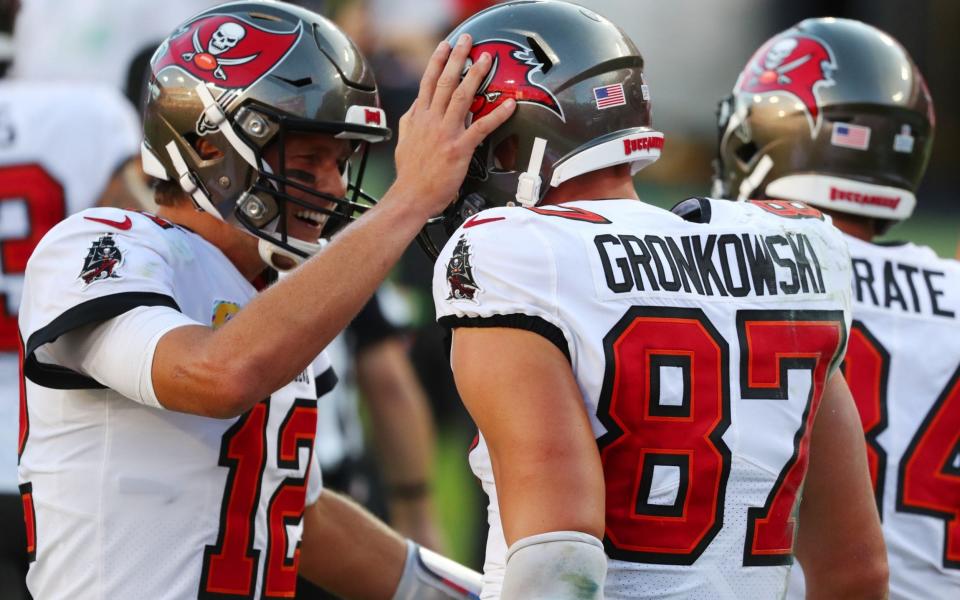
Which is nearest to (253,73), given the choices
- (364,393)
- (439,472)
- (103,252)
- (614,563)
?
(103,252)

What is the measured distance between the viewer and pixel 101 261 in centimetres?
298

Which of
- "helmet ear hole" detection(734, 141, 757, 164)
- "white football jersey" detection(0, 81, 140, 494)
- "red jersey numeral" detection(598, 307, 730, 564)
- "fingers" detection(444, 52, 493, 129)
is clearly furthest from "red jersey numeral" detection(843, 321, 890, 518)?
"white football jersey" detection(0, 81, 140, 494)

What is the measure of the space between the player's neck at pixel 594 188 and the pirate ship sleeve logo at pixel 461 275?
0.39m

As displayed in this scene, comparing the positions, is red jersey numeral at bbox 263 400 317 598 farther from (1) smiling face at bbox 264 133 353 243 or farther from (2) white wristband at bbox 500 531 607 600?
(2) white wristband at bbox 500 531 607 600

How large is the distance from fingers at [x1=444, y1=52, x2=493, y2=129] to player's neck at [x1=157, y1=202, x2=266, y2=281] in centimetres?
81

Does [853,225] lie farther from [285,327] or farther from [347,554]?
[285,327]

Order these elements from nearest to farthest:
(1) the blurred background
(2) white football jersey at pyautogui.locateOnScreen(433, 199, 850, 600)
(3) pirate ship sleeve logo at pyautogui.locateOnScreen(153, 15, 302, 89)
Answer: (2) white football jersey at pyautogui.locateOnScreen(433, 199, 850, 600) < (3) pirate ship sleeve logo at pyautogui.locateOnScreen(153, 15, 302, 89) < (1) the blurred background

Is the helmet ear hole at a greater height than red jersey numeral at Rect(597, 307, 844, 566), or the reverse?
red jersey numeral at Rect(597, 307, 844, 566)

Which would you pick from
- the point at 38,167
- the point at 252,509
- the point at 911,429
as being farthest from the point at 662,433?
the point at 38,167

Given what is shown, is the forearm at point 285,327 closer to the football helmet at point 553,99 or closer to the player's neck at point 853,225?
the football helmet at point 553,99

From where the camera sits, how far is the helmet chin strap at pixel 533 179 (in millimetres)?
2805

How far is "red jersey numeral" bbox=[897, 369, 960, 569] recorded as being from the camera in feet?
11.8

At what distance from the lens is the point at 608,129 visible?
283cm

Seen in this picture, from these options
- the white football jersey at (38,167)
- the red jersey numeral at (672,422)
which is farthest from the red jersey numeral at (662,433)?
the white football jersey at (38,167)
